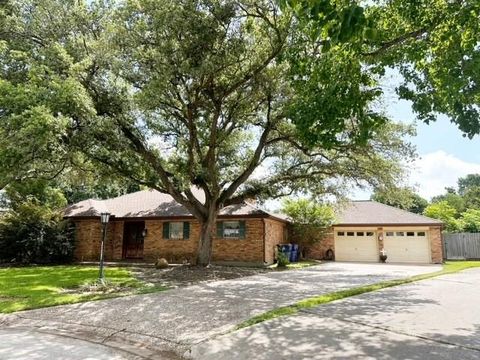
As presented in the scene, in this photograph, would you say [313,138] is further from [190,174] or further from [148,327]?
[190,174]

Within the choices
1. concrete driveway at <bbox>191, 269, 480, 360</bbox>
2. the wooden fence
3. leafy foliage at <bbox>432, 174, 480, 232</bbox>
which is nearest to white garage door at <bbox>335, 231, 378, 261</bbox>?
the wooden fence

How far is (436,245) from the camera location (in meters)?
23.4

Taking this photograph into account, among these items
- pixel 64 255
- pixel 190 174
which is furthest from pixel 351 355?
pixel 64 255

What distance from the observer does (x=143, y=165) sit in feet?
51.0

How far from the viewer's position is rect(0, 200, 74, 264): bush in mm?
19359

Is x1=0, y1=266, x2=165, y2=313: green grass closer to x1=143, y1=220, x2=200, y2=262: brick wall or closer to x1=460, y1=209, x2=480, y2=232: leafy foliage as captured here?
x1=143, y1=220, x2=200, y2=262: brick wall

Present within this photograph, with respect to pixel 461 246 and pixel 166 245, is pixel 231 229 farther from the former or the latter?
pixel 461 246

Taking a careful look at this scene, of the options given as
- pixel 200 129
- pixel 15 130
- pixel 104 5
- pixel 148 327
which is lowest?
pixel 148 327

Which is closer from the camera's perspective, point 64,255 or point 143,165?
point 143,165

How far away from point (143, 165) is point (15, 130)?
5880 mm

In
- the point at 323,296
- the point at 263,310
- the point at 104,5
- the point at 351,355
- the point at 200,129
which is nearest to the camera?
the point at 351,355

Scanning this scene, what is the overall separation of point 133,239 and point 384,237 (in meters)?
16.2

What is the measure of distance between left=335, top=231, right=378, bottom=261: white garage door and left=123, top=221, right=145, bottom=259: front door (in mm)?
13035

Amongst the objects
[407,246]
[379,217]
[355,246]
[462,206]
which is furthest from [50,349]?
[462,206]
